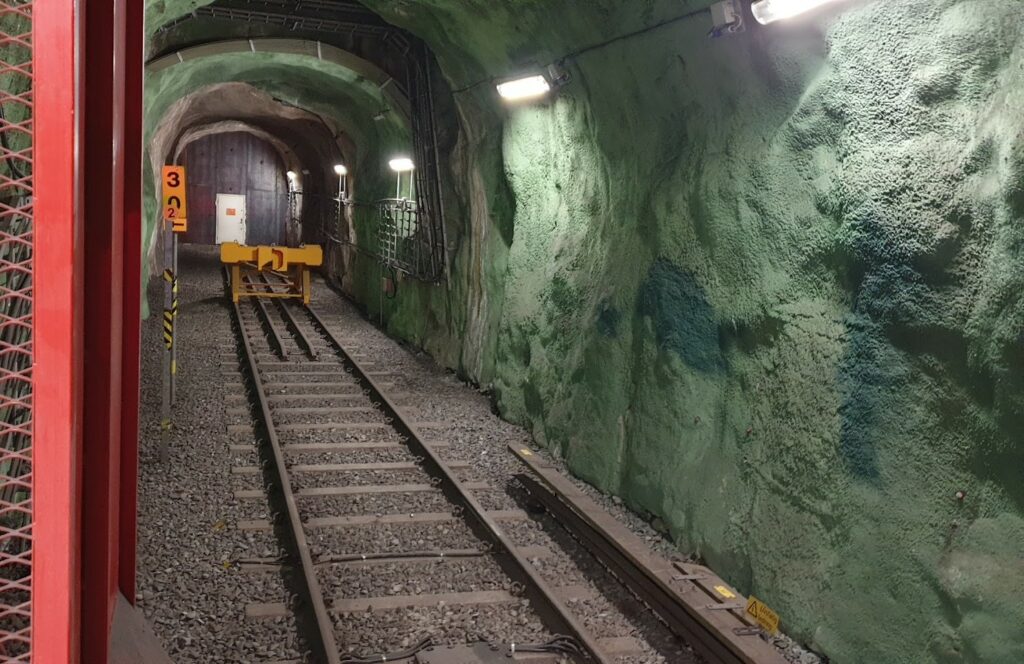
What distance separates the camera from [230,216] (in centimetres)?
3694

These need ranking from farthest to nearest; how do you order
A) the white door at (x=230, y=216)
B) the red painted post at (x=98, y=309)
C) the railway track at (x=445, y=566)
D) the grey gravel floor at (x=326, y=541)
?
the white door at (x=230, y=216)
the grey gravel floor at (x=326, y=541)
the railway track at (x=445, y=566)
the red painted post at (x=98, y=309)

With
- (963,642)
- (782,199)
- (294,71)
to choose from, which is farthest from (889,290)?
(294,71)

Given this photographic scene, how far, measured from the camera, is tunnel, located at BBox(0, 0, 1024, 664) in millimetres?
3977

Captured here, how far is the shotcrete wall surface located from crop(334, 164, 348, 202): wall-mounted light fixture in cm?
1290

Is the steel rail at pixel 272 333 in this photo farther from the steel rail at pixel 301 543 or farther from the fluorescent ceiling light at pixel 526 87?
the fluorescent ceiling light at pixel 526 87

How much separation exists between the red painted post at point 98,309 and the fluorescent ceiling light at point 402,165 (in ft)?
34.9

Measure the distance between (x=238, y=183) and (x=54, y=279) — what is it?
36608 mm

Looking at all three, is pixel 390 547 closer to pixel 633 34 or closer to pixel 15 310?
pixel 15 310

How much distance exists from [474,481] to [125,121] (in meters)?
4.53

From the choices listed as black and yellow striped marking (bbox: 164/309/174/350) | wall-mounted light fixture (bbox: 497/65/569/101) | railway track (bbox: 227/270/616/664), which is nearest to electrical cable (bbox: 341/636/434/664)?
railway track (bbox: 227/270/616/664)

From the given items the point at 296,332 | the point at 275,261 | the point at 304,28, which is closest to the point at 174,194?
the point at 304,28

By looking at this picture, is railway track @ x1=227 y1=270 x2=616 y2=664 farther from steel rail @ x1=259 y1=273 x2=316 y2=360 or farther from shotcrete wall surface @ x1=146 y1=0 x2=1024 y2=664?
steel rail @ x1=259 y1=273 x2=316 y2=360

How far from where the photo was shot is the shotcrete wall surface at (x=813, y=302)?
3.84 metres

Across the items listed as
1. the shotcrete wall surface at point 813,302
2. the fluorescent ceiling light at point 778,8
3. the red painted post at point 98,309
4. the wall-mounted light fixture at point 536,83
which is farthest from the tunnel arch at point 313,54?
the red painted post at point 98,309
